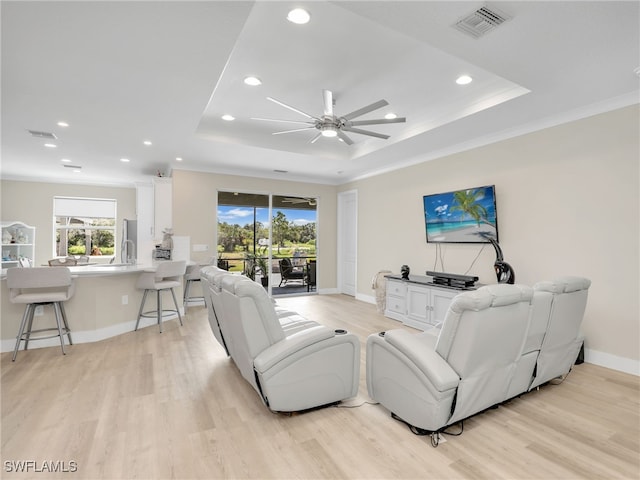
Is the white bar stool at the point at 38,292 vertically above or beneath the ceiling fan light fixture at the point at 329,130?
beneath

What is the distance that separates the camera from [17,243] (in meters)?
6.97

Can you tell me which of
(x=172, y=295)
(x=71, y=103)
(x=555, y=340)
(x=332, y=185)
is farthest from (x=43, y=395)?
(x=332, y=185)

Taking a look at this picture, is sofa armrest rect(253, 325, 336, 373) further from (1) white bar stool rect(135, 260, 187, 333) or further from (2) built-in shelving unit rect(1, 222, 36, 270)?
(2) built-in shelving unit rect(1, 222, 36, 270)

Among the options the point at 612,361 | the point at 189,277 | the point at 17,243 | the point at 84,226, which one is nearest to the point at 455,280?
the point at 612,361

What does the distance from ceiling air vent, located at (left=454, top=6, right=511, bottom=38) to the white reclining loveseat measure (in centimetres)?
175

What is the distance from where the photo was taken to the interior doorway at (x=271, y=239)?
6852mm

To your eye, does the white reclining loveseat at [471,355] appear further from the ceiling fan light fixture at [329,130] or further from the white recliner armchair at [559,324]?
the ceiling fan light fixture at [329,130]

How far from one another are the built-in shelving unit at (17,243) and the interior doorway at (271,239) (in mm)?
4052

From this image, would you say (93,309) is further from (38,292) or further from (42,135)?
(42,135)

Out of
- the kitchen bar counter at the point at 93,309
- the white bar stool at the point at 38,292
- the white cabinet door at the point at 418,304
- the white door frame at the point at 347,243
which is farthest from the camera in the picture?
the white door frame at the point at 347,243

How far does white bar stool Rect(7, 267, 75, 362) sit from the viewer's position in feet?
11.1

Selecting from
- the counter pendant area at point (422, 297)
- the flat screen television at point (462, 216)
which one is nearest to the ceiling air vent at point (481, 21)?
the flat screen television at point (462, 216)

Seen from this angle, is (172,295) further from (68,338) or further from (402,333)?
(402,333)

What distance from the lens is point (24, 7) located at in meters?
2.00
